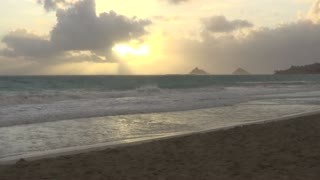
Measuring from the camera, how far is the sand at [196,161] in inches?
310

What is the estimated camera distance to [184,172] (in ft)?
26.3

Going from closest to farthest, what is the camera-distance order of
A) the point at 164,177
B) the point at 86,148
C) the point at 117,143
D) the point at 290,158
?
the point at 164,177
the point at 290,158
the point at 86,148
the point at 117,143

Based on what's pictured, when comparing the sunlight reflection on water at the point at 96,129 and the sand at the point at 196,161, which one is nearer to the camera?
the sand at the point at 196,161

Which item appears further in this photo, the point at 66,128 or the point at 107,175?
the point at 66,128

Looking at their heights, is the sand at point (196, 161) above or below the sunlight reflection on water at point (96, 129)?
above

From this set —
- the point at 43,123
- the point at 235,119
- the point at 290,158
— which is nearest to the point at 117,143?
the point at 290,158

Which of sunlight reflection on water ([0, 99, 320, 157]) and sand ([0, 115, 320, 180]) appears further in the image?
sunlight reflection on water ([0, 99, 320, 157])

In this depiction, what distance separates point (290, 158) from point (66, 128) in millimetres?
8980

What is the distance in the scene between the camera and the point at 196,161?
8.97 meters

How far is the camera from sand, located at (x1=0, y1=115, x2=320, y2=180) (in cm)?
786

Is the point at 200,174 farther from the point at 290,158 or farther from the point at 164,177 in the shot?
the point at 290,158

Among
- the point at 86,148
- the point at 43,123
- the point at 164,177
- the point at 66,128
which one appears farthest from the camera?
the point at 43,123

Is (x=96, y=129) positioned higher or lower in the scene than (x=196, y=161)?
lower

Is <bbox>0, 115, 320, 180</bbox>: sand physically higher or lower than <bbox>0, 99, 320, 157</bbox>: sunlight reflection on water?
higher
